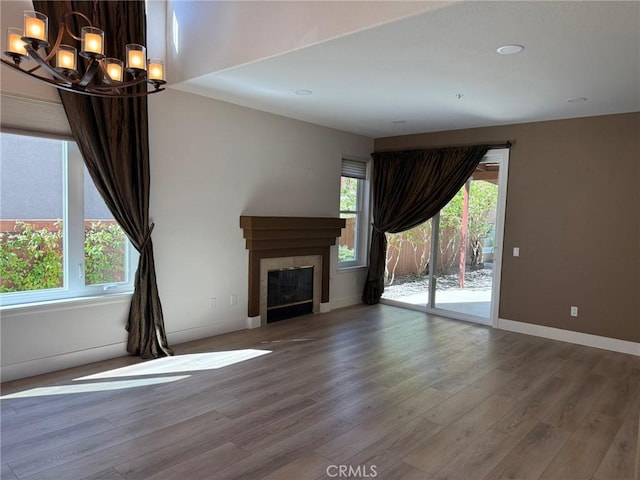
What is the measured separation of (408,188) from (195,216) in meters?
3.18

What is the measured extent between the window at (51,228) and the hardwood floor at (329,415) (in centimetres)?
78

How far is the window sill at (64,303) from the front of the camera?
3359mm

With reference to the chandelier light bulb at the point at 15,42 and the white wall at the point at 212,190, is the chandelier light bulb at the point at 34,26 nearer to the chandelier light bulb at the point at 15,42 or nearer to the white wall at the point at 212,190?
the chandelier light bulb at the point at 15,42

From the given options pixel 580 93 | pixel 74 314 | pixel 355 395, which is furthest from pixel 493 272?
pixel 74 314

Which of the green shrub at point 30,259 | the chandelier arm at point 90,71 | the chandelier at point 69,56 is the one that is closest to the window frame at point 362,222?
the green shrub at point 30,259

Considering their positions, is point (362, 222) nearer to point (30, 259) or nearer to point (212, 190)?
point (212, 190)

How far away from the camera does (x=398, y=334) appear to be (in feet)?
16.4

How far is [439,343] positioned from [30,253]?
408 centimetres

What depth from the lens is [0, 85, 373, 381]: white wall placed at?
357cm

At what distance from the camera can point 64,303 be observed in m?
3.61

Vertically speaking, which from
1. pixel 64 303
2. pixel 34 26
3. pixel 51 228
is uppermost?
pixel 34 26

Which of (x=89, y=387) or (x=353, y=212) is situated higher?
(x=353, y=212)

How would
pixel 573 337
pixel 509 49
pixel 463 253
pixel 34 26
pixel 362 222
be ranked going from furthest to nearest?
pixel 362 222 → pixel 463 253 → pixel 573 337 → pixel 509 49 → pixel 34 26

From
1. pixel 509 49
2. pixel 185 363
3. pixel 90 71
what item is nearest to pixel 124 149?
pixel 90 71
